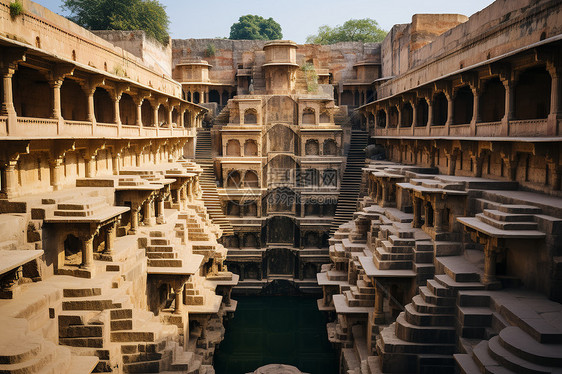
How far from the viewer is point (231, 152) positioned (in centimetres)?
3353

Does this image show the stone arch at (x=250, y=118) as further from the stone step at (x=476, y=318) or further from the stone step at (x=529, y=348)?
the stone step at (x=529, y=348)

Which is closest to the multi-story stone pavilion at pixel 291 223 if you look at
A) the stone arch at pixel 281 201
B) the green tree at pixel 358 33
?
the stone arch at pixel 281 201

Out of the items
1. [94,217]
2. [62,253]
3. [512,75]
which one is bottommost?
[62,253]

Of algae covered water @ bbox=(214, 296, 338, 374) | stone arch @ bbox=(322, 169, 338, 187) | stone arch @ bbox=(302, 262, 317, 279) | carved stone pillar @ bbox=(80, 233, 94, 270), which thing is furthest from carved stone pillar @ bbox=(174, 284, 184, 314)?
stone arch @ bbox=(322, 169, 338, 187)

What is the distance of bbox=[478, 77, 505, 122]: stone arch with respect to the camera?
2030 cm

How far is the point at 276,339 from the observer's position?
23.2 meters

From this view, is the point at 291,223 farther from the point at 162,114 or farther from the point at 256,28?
the point at 256,28

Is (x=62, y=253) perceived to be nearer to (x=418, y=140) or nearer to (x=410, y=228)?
(x=410, y=228)

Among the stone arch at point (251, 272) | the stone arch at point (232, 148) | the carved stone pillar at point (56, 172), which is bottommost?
the stone arch at point (251, 272)

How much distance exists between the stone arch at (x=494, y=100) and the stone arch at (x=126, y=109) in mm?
17666

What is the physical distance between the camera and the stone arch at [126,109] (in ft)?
83.6

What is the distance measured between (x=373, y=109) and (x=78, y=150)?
21.7 meters

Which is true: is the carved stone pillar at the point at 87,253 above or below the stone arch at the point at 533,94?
below

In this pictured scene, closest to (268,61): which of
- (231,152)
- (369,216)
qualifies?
(231,152)
